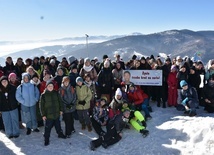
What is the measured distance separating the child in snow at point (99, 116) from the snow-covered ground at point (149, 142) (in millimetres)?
448

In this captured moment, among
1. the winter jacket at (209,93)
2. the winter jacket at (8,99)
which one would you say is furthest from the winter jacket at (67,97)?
the winter jacket at (209,93)

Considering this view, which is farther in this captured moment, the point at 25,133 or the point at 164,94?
the point at 164,94

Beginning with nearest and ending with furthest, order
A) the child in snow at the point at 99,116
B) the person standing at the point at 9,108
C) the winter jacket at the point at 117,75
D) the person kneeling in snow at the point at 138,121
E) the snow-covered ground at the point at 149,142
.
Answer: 1. the snow-covered ground at the point at 149,142
2. the person kneeling in snow at the point at 138,121
3. the person standing at the point at 9,108
4. the child in snow at the point at 99,116
5. the winter jacket at the point at 117,75

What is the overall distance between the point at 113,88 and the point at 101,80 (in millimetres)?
666

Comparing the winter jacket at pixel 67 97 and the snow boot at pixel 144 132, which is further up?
the winter jacket at pixel 67 97

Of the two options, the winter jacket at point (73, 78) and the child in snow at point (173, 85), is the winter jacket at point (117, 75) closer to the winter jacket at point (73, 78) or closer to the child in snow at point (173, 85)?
the winter jacket at point (73, 78)

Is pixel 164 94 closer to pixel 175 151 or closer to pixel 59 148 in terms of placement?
pixel 175 151

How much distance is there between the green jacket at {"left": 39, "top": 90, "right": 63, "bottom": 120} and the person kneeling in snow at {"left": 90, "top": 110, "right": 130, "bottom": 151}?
1673mm

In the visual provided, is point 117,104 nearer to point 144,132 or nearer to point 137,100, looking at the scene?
point 137,100

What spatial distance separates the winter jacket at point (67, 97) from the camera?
916 centimetres

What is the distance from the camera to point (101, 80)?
10.8 metres

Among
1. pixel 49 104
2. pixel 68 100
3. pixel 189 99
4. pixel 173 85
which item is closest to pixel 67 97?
pixel 68 100

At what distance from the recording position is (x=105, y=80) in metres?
10.8

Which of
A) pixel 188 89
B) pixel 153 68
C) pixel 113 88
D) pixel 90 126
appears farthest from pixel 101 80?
pixel 188 89
